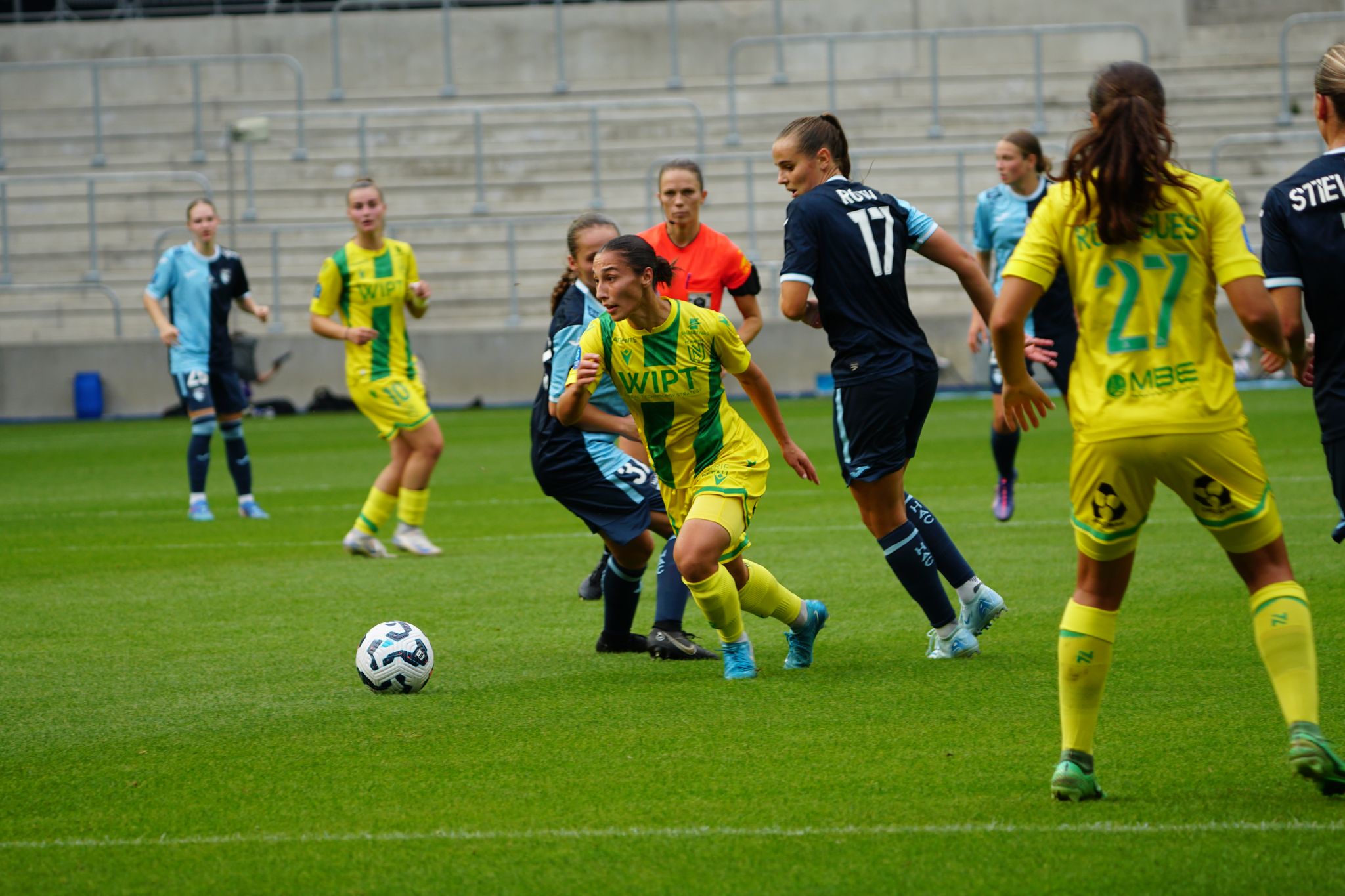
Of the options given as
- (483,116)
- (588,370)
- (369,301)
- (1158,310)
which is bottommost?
(588,370)

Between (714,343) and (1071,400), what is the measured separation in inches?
78.5

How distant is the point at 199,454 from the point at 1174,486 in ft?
31.0

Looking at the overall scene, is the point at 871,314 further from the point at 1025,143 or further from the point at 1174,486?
the point at 1025,143

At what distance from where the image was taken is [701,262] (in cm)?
747

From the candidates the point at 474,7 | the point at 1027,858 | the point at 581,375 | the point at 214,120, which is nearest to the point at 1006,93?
the point at 474,7

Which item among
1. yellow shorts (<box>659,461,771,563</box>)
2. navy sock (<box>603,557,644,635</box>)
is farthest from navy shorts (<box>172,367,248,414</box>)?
yellow shorts (<box>659,461,771,563</box>)

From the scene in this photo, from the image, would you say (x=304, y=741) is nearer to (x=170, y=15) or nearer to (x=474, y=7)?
(x=474, y=7)

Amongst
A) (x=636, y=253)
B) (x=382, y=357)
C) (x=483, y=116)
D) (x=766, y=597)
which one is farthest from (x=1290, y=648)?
(x=483, y=116)

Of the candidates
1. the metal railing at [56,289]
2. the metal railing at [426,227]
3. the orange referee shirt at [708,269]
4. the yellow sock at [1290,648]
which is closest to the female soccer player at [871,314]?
the orange referee shirt at [708,269]

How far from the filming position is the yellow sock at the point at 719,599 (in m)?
5.73

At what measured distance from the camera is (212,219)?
465 inches

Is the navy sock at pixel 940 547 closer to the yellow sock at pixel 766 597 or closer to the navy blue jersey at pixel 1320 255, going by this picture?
the yellow sock at pixel 766 597

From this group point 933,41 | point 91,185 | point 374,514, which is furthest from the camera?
point 933,41

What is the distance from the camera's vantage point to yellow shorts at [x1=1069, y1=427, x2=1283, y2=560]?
3.93 m
